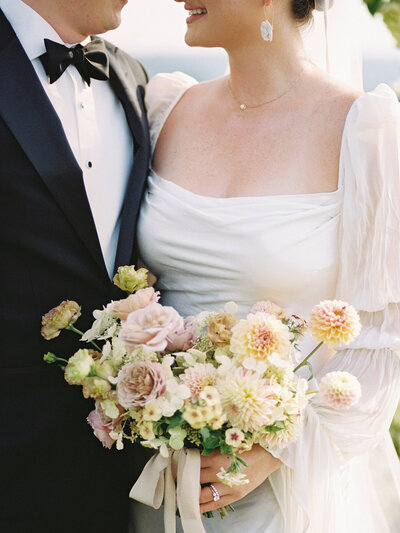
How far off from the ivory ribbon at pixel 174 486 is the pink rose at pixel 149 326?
0.34 m

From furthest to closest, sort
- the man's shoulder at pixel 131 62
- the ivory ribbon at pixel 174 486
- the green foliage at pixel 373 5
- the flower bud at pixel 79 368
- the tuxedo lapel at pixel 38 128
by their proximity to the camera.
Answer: the man's shoulder at pixel 131 62 < the tuxedo lapel at pixel 38 128 < the ivory ribbon at pixel 174 486 < the flower bud at pixel 79 368 < the green foliage at pixel 373 5

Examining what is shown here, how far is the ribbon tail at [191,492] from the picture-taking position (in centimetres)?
176

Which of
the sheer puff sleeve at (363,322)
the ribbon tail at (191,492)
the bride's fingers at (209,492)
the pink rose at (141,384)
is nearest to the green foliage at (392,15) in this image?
the sheer puff sleeve at (363,322)

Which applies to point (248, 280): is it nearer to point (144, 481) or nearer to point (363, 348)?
point (363, 348)

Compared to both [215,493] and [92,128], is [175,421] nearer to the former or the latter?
[215,493]

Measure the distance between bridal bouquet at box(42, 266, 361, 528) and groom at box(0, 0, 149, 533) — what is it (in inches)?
10.9

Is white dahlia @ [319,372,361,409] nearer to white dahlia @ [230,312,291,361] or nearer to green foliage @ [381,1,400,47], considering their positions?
white dahlia @ [230,312,291,361]

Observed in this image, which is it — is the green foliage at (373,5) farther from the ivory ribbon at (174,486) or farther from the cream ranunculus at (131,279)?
the ivory ribbon at (174,486)

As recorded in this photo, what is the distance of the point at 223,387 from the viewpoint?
5.23 feet

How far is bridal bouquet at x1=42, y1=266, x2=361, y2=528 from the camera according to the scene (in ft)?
A: 5.19

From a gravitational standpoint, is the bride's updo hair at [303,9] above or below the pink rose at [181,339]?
above

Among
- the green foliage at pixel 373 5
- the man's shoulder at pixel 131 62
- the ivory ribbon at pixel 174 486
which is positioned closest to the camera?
the green foliage at pixel 373 5

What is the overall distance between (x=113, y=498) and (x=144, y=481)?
41cm

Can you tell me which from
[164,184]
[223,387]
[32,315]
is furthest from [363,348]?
[32,315]
